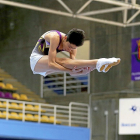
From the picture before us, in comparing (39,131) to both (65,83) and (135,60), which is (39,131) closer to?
(65,83)

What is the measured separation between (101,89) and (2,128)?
483cm

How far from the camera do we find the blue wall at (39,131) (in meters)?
12.1

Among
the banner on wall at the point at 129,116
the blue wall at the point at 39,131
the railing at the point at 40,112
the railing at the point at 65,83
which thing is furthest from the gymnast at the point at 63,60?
the railing at the point at 65,83

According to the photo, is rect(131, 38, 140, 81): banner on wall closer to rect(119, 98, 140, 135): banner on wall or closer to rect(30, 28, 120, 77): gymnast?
rect(119, 98, 140, 135): banner on wall

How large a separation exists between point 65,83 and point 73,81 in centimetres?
38

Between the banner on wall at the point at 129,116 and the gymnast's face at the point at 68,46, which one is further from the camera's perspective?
the banner on wall at the point at 129,116

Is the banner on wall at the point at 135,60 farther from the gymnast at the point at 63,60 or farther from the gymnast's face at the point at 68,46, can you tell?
the gymnast's face at the point at 68,46

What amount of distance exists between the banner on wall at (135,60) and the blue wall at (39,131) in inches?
105

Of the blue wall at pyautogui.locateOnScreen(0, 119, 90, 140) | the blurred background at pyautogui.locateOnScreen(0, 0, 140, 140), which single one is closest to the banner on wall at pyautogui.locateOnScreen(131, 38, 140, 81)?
the blurred background at pyautogui.locateOnScreen(0, 0, 140, 140)

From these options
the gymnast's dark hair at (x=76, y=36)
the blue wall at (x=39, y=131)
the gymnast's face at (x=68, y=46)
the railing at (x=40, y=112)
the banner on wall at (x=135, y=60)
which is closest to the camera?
the gymnast's dark hair at (x=76, y=36)

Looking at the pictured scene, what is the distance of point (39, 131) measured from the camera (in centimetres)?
1297

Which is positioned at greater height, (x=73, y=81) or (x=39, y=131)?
(x=73, y=81)

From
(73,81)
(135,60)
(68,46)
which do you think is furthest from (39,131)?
(68,46)

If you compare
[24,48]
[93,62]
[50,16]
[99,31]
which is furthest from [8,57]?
[93,62]
